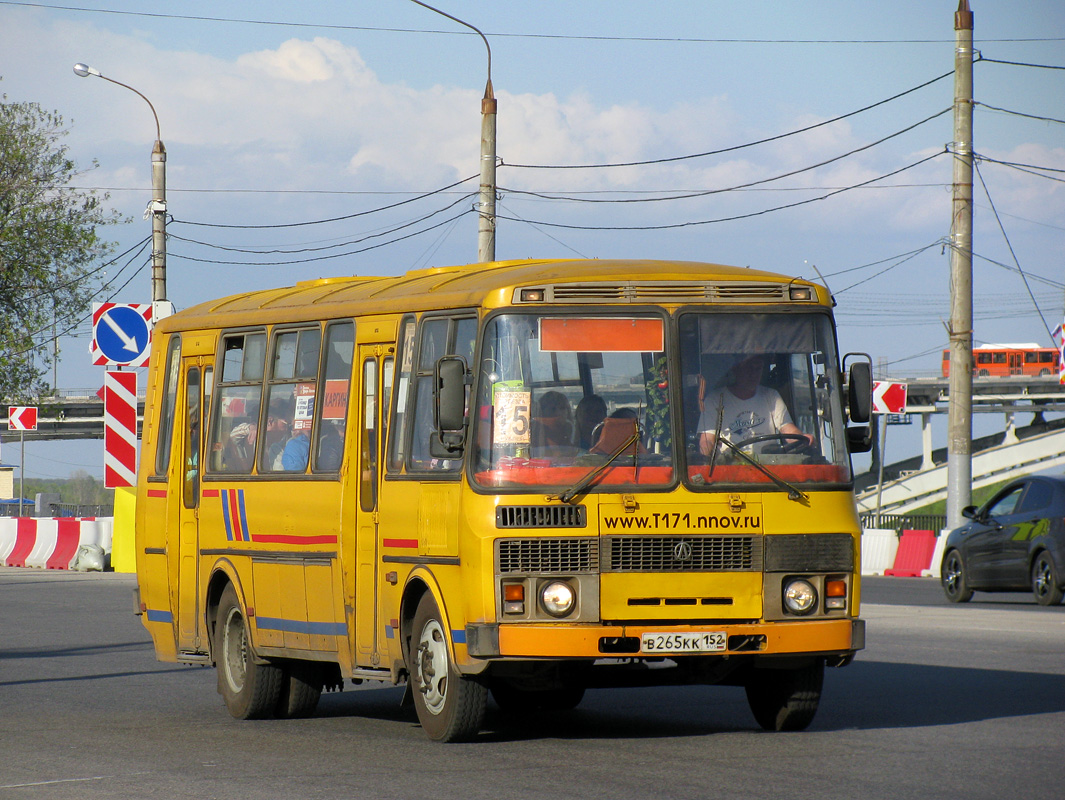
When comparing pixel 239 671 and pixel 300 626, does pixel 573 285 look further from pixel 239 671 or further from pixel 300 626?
pixel 239 671

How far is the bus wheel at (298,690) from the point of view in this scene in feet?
37.7

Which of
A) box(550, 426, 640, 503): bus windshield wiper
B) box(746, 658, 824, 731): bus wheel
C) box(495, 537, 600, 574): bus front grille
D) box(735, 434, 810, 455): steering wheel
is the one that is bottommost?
box(746, 658, 824, 731): bus wheel

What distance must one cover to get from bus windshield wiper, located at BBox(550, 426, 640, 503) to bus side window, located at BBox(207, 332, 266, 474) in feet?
10.8

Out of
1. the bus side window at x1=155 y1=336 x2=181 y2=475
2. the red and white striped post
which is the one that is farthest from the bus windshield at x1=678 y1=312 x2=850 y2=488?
the red and white striped post

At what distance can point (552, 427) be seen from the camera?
9.35 metres

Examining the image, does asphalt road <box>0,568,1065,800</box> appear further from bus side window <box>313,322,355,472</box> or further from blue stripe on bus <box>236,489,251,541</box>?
bus side window <box>313,322,355,472</box>

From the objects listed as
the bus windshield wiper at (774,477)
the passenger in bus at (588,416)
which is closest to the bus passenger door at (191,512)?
the passenger in bus at (588,416)

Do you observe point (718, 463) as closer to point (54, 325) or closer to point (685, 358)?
point (685, 358)

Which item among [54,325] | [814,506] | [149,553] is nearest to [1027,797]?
[814,506]

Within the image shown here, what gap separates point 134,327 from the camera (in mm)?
20297

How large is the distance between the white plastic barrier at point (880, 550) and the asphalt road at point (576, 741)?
13862mm

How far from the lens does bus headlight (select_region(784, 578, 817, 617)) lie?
940 cm

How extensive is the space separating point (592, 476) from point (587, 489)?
0.24ft

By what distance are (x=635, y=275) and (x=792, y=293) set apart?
0.92 m
